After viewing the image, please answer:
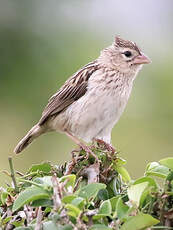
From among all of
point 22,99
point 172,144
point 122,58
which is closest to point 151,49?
point 122,58

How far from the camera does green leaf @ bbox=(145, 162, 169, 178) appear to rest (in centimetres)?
170

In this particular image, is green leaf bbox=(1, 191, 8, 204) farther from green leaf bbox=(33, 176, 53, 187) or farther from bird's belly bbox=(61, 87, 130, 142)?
bird's belly bbox=(61, 87, 130, 142)

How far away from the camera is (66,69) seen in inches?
194

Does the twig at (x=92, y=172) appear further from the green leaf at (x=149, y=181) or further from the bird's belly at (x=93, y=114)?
the bird's belly at (x=93, y=114)

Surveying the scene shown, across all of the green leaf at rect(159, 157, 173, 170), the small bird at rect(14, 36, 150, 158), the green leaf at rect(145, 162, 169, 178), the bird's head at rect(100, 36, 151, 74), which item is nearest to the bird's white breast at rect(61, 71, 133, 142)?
the small bird at rect(14, 36, 150, 158)

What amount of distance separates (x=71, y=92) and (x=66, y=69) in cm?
71

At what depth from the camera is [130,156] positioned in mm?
4695

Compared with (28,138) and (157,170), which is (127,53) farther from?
(157,170)

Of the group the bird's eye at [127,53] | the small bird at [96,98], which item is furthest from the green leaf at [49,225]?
the bird's eye at [127,53]

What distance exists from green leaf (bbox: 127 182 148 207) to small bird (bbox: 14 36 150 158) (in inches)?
95.7

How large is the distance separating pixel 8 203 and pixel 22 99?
3.17m

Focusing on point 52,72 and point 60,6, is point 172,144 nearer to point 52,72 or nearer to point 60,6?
point 52,72

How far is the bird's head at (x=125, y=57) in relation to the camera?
165 inches

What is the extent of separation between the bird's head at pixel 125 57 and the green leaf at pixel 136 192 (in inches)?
101
